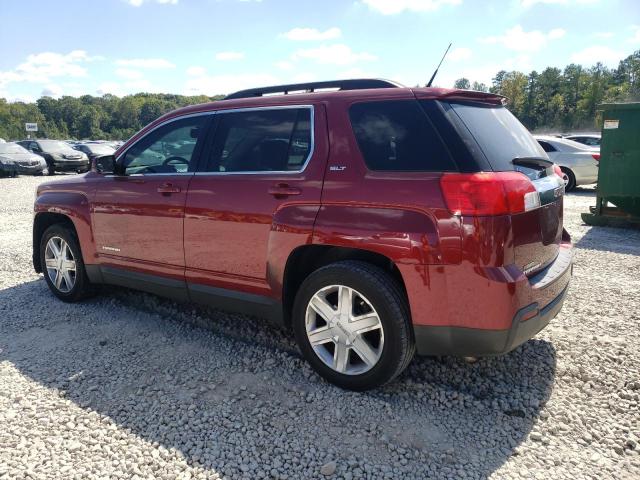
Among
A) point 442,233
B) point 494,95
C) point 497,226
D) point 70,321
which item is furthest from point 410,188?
point 70,321

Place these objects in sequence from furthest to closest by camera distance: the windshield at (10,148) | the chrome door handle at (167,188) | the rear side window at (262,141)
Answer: the windshield at (10,148) → the chrome door handle at (167,188) → the rear side window at (262,141)

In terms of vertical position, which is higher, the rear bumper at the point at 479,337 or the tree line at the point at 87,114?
the tree line at the point at 87,114

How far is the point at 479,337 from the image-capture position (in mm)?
2729

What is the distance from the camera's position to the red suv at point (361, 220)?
2.68 meters

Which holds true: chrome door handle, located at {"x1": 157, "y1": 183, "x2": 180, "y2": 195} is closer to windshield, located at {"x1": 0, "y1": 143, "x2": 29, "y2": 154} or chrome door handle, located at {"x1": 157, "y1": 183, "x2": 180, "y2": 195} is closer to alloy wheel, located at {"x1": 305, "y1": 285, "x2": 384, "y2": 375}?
alloy wheel, located at {"x1": 305, "y1": 285, "x2": 384, "y2": 375}

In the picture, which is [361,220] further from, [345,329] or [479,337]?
[479,337]

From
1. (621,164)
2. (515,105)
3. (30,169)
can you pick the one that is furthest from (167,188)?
(515,105)

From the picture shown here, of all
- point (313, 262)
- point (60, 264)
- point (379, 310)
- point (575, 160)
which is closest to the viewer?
point (379, 310)

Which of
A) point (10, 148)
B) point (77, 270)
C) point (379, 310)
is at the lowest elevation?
point (77, 270)

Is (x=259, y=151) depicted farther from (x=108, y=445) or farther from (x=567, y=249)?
(x=567, y=249)

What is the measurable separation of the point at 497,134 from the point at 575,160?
11.7 meters

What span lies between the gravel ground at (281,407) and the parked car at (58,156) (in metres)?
20.0

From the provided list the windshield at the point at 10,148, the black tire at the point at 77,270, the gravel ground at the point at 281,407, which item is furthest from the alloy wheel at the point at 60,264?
the windshield at the point at 10,148

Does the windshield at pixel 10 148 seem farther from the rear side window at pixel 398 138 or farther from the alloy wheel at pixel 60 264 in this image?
the rear side window at pixel 398 138
